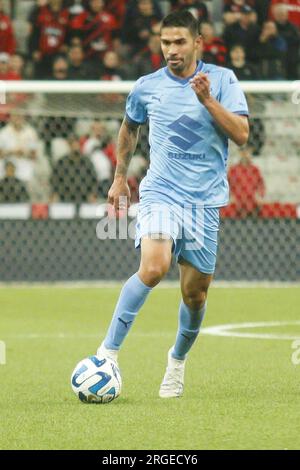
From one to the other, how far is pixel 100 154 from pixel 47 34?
3584 millimetres

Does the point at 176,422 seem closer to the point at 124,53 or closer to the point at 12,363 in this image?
the point at 12,363

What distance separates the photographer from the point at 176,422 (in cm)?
505

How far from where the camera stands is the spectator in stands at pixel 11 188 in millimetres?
13070

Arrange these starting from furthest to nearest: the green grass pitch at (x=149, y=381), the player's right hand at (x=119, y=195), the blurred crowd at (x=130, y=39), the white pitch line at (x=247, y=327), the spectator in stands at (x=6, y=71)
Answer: the blurred crowd at (x=130, y=39), the spectator in stands at (x=6, y=71), the white pitch line at (x=247, y=327), the player's right hand at (x=119, y=195), the green grass pitch at (x=149, y=381)

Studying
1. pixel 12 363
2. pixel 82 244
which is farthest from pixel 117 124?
pixel 12 363

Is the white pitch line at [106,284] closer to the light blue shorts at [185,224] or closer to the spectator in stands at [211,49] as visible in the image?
the spectator in stands at [211,49]

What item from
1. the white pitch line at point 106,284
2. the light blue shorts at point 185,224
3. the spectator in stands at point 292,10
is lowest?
the white pitch line at point 106,284

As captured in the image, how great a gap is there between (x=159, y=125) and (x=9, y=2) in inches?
459

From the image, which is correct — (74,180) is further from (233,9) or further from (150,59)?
(233,9)

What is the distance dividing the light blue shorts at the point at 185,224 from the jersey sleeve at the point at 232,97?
0.53 meters

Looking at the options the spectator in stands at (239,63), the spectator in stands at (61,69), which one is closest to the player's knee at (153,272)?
the spectator in stands at (239,63)

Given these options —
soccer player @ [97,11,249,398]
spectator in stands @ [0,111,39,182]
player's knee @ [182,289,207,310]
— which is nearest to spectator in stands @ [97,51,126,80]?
spectator in stands @ [0,111,39,182]

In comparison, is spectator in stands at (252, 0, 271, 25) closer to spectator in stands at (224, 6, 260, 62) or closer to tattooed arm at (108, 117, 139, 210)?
spectator in stands at (224, 6, 260, 62)

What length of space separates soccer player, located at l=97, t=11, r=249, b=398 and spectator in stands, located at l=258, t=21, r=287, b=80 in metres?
8.94
